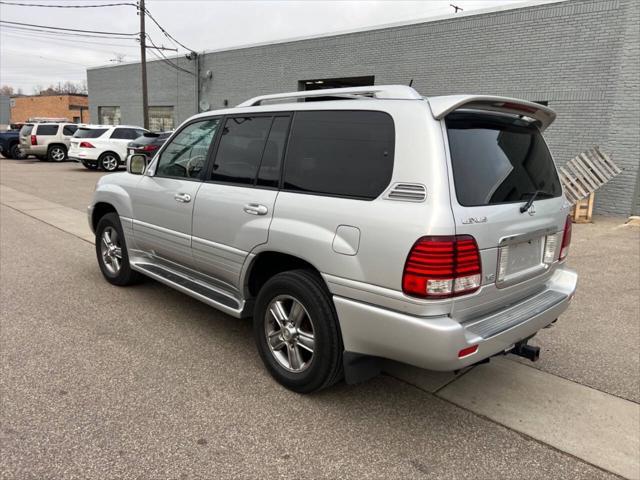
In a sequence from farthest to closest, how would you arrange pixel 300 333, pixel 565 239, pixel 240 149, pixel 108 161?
1. pixel 108 161
2. pixel 240 149
3. pixel 565 239
4. pixel 300 333

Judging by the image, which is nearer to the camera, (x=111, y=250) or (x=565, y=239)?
(x=565, y=239)

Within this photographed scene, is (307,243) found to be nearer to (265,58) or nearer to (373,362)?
(373,362)

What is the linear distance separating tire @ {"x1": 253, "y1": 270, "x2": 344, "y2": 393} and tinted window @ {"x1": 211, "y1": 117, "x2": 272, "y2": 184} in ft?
2.89

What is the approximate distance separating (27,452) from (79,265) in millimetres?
4091

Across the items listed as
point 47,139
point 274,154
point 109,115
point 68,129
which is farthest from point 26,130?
point 274,154

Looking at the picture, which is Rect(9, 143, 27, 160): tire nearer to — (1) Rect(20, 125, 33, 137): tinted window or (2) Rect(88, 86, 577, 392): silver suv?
(1) Rect(20, 125, 33, 137): tinted window

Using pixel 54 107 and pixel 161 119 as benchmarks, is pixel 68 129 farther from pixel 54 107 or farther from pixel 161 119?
pixel 54 107

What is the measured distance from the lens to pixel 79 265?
6.29 meters

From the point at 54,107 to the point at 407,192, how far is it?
69.7 metres

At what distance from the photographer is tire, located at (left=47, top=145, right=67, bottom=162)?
2291cm

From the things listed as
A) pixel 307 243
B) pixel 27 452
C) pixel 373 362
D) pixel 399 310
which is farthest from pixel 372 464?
pixel 27 452

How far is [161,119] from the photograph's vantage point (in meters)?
26.3

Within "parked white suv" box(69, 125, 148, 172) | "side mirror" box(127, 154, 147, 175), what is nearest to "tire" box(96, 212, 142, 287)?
"side mirror" box(127, 154, 147, 175)

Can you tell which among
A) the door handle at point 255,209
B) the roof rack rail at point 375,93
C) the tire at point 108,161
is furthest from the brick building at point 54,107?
the roof rack rail at point 375,93
